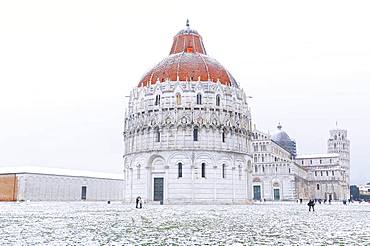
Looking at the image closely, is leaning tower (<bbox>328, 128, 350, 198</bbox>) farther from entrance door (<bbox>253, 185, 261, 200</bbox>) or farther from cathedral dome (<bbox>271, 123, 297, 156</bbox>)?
entrance door (<bbox>253, 185, 261, 200</bbox>)

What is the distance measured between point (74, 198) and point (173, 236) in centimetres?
8239

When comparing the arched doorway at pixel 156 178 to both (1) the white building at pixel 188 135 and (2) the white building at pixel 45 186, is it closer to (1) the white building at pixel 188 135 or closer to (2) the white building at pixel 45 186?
(1) the white building at pixel 188 135

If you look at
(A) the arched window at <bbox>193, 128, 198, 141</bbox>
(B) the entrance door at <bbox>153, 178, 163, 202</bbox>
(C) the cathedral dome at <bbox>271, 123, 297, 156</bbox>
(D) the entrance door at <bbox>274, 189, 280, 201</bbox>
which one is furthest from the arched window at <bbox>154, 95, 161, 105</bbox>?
(C) the cathedral dome at <bbox>271, 123, 297, 156</bbox>

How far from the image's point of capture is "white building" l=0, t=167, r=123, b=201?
8494cm

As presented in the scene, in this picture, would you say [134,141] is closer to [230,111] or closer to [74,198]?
[230,111]

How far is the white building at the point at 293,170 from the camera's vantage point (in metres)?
109

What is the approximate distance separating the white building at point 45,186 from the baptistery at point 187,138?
2878cm

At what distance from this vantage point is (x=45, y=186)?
87.4 metres

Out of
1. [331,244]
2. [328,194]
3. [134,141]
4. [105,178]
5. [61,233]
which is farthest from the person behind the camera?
[328,194]

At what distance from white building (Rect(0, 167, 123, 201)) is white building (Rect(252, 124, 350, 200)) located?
40.3 metres

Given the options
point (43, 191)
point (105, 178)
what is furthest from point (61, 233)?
point (105, 178)

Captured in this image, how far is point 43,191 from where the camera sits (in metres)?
87.1

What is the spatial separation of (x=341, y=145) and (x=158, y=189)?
4664 inches

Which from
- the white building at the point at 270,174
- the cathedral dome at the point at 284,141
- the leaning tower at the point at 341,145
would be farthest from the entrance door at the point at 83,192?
the leaning tower at the point at 341,145
